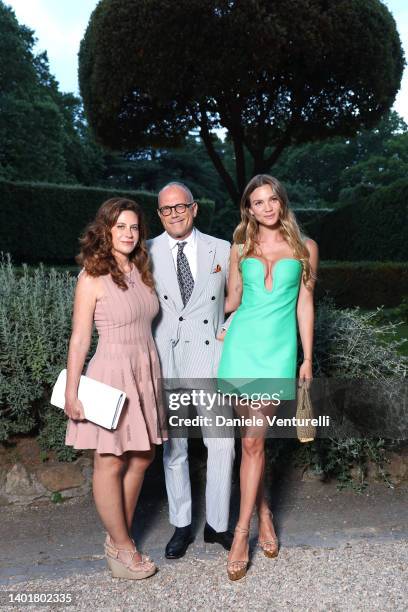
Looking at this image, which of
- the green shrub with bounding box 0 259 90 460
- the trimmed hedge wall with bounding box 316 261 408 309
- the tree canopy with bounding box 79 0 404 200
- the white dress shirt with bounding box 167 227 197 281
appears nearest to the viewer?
the white dress shirt with bounding box 167 227 197 281

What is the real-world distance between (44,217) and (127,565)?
42.3 ft

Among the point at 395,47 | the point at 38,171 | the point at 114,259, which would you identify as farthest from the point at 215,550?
the point at 38,171

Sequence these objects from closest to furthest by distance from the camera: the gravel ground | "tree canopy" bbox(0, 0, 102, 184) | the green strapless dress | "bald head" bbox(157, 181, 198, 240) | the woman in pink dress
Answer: the gravel ground < the woman in pink dress < the green strapless dress < "bald head" bbox(157, 181, 198, 240) < "tree canopy" bbox(0, 0, 102, 184)

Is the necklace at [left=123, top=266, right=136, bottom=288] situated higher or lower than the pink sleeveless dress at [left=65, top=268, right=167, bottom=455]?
higher

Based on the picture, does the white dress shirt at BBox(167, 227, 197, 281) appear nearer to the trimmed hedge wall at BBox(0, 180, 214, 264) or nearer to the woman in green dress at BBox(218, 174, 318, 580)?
the woman in green dress at BBox(218, 174, 318, 580)

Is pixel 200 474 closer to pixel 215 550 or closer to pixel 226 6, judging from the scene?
pixel 215 550

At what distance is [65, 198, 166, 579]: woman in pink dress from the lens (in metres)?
2.97

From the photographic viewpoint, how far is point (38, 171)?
23.5 meters

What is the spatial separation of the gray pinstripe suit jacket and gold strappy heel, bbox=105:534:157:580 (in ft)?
2.96

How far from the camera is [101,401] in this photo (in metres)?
2.90

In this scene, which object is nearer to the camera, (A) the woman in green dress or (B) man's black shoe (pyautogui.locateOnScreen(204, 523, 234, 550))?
(A) the woman in green dress

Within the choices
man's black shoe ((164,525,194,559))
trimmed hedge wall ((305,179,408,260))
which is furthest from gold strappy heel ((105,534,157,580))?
trimmed hedge wall ((305,179,408,260))

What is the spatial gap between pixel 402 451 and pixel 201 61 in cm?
1049

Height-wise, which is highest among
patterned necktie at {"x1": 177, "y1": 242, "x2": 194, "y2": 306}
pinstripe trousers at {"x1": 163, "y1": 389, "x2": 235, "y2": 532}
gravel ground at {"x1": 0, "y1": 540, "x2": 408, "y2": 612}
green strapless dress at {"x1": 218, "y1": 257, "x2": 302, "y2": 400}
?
patterned necktie at {"x1": 177, "y1": 242, "x2": 194, "y2": 306}
